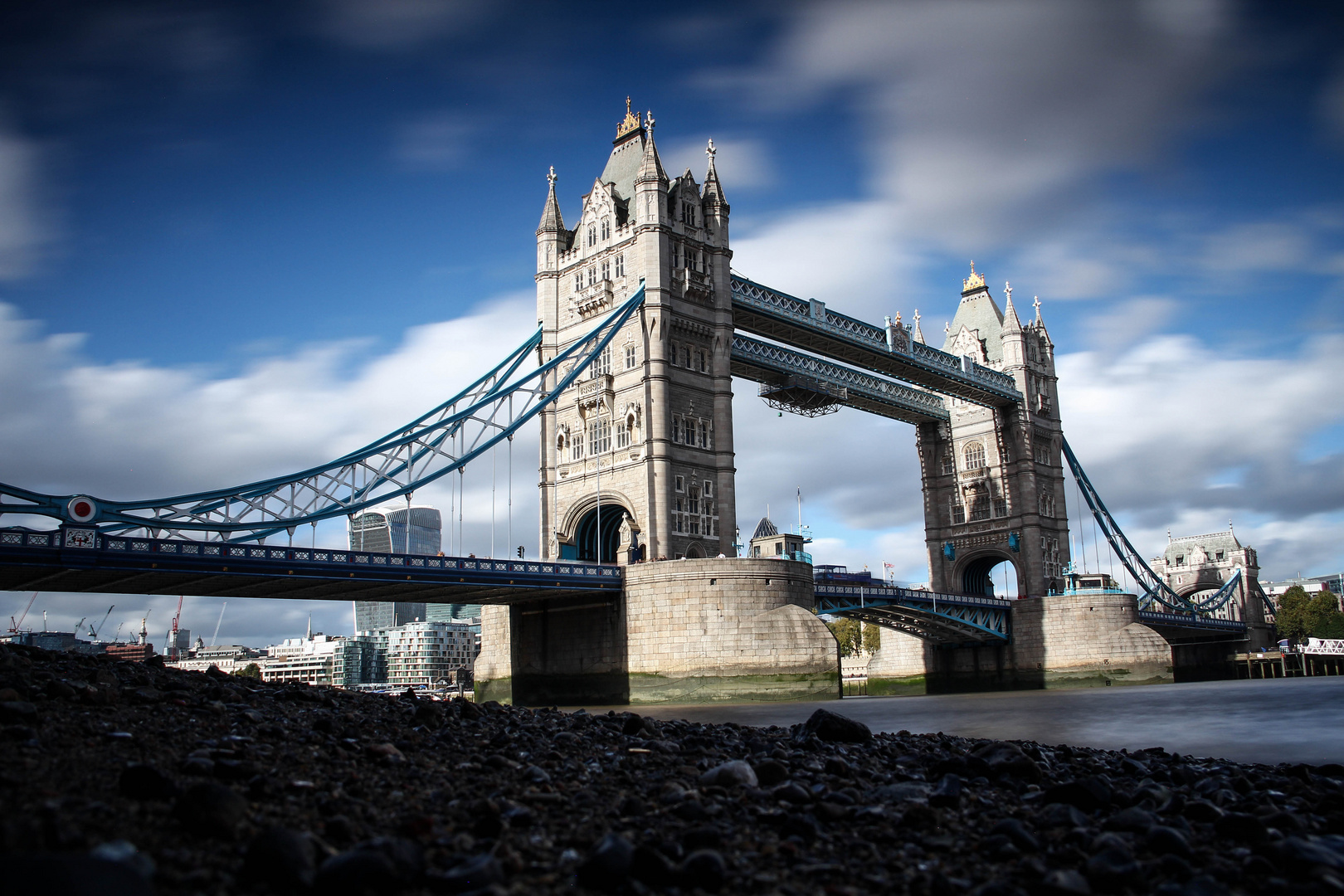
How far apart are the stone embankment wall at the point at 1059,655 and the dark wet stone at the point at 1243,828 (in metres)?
55.5

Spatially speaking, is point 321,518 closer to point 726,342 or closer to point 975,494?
point 726,342

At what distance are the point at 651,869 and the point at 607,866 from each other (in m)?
0.28

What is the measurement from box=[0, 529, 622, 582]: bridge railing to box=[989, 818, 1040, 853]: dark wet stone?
29.4m

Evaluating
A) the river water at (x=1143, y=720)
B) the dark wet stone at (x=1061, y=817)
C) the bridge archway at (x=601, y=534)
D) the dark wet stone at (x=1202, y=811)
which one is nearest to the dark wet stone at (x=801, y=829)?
the dark wet stone at (x=1061, y=817)

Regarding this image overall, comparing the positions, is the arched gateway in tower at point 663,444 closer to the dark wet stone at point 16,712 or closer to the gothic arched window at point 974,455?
the gothic arched window at point 974,455

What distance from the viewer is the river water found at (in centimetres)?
1742

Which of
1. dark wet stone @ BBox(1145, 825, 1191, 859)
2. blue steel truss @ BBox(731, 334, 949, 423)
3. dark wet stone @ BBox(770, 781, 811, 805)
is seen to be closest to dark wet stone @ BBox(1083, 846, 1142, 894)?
dark wet stone @ BBox(1145, 825, 1191, 859)

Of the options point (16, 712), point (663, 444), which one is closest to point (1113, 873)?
point (16, 712)

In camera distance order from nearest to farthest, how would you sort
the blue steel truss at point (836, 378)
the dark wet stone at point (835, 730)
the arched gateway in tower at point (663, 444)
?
the dark wet stone at point (835, 730), the arched gateway in tower at point (663, 444), the blue steel truss at point (836, 378)

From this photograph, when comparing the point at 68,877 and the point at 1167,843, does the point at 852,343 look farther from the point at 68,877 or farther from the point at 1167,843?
the point at 68,877

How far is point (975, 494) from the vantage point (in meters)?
71.8

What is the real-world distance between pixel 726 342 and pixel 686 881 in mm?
44084

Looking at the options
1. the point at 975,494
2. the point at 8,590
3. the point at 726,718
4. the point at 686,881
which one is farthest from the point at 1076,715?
the point at 975,494

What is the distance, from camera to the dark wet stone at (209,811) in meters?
5.96
